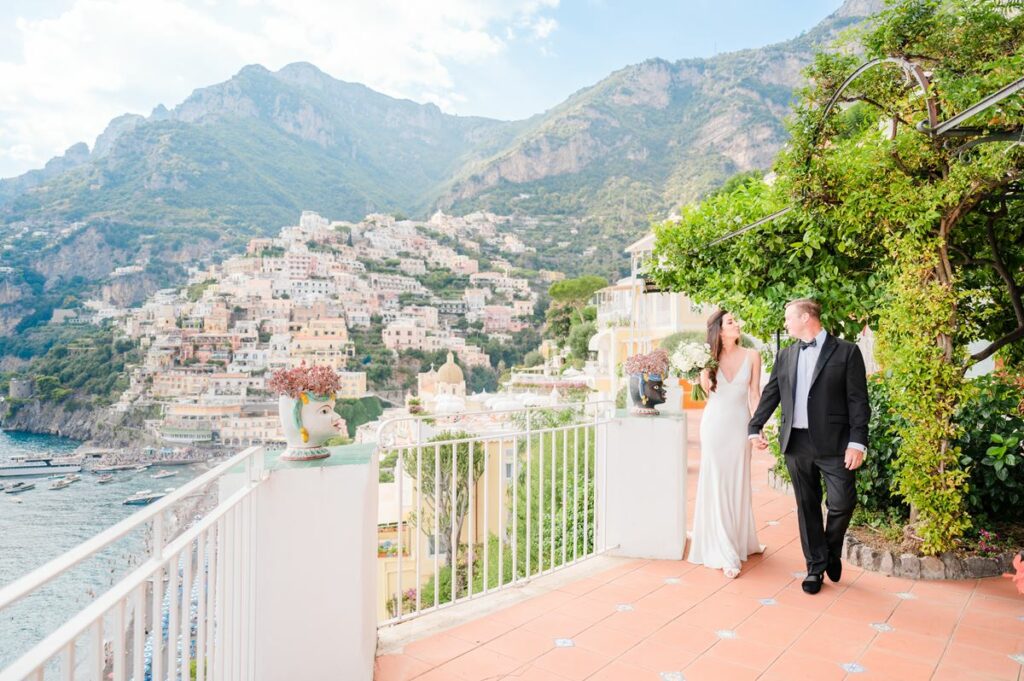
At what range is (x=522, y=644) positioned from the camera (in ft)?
9.54

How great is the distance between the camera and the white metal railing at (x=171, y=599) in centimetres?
99

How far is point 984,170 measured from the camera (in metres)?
3.43

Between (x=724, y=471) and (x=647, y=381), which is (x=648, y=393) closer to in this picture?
(x=647, y=381)

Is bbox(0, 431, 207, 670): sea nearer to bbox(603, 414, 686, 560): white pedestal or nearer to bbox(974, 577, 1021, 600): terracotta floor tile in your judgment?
→ bbox(603, 414, 686, 560): white pedestal

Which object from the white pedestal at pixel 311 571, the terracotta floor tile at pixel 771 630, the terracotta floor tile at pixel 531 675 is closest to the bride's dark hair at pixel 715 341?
the terracotta floor tile at pixel 771 630

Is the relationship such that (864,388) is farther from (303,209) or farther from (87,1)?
(303,209)

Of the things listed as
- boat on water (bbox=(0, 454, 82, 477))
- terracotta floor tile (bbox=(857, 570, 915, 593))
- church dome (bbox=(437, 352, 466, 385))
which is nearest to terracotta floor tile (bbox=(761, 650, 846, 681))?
terracotta floor tile (bbox=(857, 570, 915, 593))

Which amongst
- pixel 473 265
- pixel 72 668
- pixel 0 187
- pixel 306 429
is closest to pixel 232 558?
pixel 306 429

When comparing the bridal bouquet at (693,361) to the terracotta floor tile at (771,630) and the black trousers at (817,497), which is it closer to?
the black trousers at (817,497)

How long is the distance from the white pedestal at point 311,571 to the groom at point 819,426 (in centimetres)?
250

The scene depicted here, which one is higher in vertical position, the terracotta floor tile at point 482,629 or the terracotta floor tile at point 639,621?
the terracotta floor tile at point 482,629

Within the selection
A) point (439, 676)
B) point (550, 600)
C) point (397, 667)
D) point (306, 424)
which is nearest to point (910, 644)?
point (550, 600)

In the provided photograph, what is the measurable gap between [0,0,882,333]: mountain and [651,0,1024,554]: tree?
35.3 metres

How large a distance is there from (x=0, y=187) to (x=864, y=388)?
66.1 m
